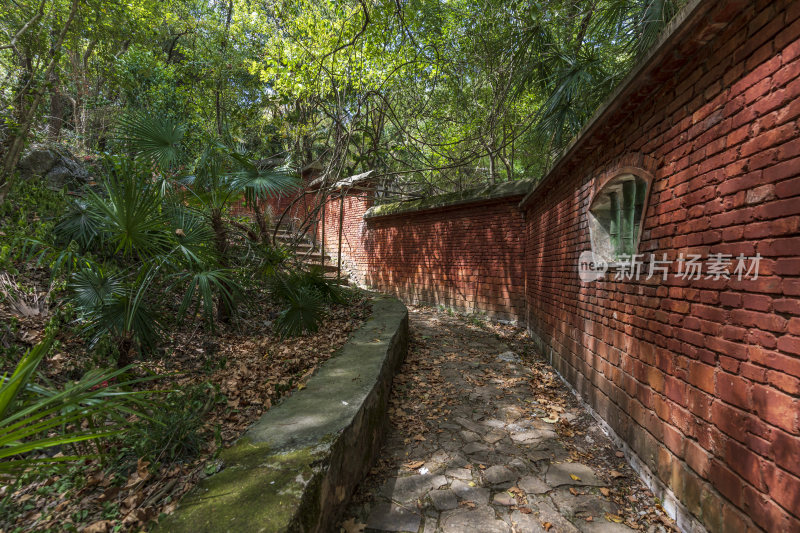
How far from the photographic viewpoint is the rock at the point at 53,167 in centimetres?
622

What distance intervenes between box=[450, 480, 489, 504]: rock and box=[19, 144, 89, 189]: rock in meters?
7.81

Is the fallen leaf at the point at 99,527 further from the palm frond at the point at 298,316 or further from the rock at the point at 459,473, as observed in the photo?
the palm frond at the point at 298,316

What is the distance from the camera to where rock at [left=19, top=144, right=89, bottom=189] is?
6.22m

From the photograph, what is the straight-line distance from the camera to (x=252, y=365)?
374 cm

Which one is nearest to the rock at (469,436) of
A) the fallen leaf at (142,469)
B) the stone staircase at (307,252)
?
the fallen leaf at (142,469)

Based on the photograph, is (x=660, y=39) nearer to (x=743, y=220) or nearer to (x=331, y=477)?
(x=743, y=220)

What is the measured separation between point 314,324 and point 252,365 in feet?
3.49

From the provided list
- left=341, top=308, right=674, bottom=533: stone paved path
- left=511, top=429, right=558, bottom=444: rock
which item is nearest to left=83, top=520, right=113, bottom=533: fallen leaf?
left=341, top=308, right=674, bottom=533: stone paved path

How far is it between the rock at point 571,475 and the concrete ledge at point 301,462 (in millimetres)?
1323

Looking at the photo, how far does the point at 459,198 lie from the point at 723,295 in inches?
257

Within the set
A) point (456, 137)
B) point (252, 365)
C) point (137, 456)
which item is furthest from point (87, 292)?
point (456, 137)

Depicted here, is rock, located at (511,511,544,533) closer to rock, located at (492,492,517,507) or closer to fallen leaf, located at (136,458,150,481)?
rock, located at (492,492,517,507)

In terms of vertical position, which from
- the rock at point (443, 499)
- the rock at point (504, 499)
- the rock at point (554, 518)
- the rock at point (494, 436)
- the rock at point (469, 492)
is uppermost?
the rock at point (494, 436)

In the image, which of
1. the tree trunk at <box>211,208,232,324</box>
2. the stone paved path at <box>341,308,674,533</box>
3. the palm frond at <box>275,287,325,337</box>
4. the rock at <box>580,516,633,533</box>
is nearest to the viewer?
the rock at <box>580,516,633,533</box>
